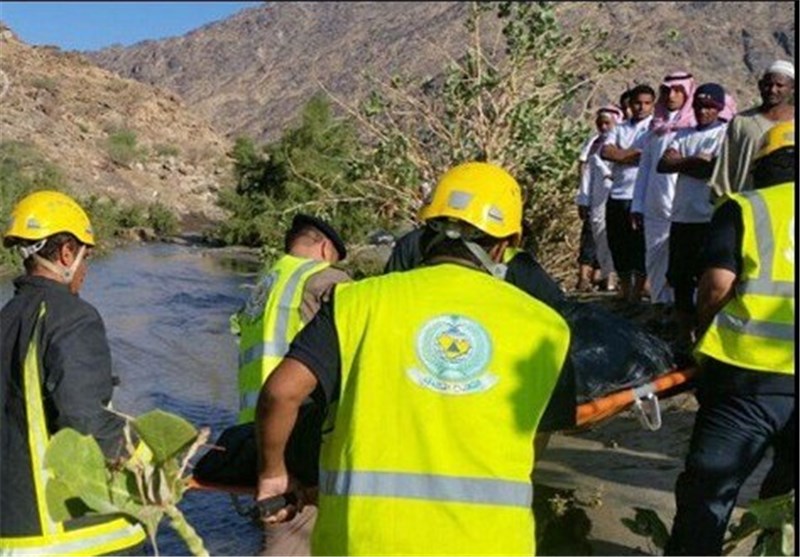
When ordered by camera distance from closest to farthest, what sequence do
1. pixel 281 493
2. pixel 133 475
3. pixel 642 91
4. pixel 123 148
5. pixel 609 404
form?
pixel 133 475 → pixel 281 493 → pixel 609 404 → pixel 642 91 → pixel 123 148

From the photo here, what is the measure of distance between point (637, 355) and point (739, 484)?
0.67m

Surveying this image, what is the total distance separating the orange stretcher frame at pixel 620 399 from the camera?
3.57 metres

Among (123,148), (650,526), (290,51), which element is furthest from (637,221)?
(290,51)

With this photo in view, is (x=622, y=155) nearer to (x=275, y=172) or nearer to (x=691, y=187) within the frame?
(x=691, y=187)

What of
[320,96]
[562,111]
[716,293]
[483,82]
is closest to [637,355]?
[716,293]

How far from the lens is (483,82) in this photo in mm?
10258

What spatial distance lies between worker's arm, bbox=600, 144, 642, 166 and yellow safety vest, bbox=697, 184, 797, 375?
166 inches

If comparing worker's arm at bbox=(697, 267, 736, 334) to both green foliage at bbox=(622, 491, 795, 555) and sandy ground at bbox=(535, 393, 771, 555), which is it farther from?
sandy ground at bbox=(535, 393, 771, 555)

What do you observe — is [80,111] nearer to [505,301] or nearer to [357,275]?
[357,275]

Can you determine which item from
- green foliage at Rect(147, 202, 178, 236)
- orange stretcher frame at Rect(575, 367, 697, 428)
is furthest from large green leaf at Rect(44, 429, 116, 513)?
green foliage at Rect(147, 202, 178, 236)

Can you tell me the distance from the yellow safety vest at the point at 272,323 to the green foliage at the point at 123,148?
137ft

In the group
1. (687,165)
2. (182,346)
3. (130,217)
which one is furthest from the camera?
(130,217)

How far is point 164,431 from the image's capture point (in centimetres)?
271

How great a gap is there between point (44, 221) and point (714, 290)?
194 centimetres
